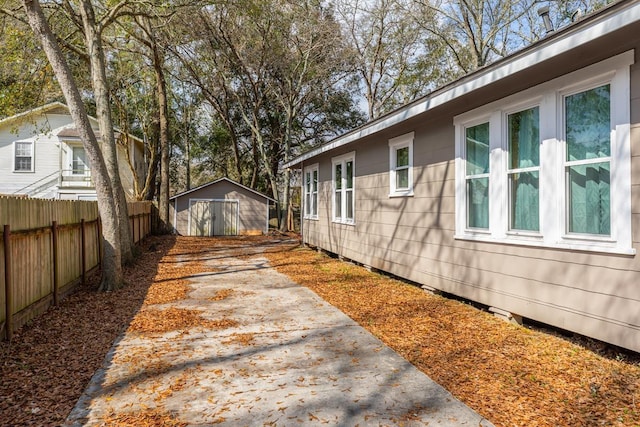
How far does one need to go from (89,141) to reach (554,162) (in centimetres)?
707

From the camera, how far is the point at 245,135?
98.9 ft

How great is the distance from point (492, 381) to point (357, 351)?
134cm

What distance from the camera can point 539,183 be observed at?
16.0ft

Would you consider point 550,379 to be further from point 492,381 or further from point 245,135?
point 245,135

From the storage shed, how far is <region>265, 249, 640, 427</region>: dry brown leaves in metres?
16.1

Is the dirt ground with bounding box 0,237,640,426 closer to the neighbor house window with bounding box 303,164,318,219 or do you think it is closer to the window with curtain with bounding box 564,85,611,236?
the window with curtain with bounding box 564,85,611,236

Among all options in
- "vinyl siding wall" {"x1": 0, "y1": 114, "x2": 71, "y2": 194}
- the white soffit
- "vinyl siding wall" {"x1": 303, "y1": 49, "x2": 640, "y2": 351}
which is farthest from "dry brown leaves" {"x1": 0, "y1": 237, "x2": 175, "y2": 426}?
"vinyl siding wall" {"x1": 0, "y1": 114, "x2": 71, "y2": 194}

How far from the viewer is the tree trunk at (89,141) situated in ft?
23.2

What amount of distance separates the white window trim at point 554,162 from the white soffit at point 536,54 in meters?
0.41

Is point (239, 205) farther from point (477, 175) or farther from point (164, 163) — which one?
point (477, 175)

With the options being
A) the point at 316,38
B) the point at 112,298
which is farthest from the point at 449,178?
the point at 316,38

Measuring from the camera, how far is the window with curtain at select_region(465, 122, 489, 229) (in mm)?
5863

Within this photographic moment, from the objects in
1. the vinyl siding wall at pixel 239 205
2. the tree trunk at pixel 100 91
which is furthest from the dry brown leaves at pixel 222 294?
the vinyl siding wall at pixel 239 205

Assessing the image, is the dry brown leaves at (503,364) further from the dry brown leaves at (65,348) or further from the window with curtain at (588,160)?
the dry brown leaves at (65,348)
